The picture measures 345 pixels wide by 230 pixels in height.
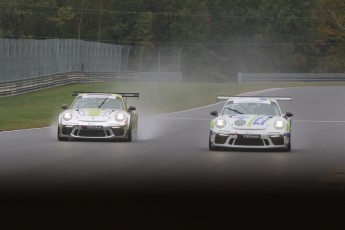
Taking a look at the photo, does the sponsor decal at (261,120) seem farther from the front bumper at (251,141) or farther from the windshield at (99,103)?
the windshield at (99,103)

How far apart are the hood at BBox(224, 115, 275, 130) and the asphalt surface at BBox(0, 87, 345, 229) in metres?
0.58

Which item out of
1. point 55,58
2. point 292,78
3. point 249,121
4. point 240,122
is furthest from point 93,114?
point 292,78

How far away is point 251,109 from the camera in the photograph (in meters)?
21.9

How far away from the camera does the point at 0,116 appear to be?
36.9 m

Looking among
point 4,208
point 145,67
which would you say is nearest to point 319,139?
point 4,208

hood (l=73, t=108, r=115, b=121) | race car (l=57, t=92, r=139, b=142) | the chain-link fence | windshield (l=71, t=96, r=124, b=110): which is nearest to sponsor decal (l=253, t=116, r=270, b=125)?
race car (l=57, t=92, r=139, b=142)

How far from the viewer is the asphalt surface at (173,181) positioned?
10344 millimetres

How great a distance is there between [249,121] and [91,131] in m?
4.04

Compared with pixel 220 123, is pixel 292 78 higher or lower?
higher

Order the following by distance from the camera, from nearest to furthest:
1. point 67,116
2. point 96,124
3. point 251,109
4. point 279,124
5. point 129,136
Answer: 1. point 279,124
2. point 251,109
3. point 96,124
4. point 67,116
5. point 129,136

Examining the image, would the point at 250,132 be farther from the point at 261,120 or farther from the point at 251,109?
the point at 251,109

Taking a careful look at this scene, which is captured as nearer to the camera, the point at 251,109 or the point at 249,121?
the point at 249,121

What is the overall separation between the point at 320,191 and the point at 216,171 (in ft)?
10.2

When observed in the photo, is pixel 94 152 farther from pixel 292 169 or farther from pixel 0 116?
pixel 0 116
